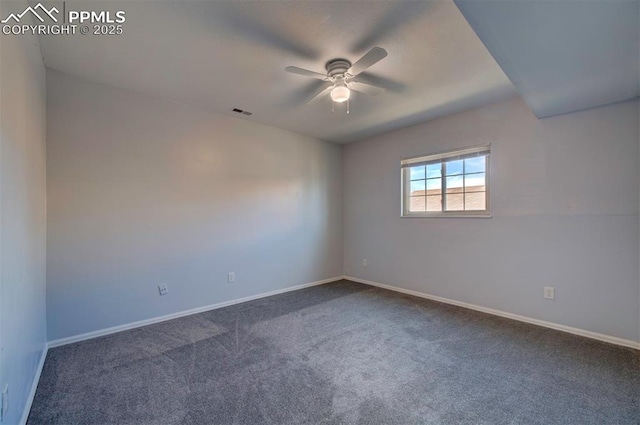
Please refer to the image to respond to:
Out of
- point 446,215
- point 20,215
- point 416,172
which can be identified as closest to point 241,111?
point 20,215

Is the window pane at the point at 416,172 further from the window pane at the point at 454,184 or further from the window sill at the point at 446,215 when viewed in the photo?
the window sill at the point at 446,215

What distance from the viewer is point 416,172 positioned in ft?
13.4

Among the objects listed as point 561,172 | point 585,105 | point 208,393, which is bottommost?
point 208,393

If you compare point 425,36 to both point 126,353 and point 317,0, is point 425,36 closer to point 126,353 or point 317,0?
point 317,0

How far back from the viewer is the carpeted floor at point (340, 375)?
5.36 ft

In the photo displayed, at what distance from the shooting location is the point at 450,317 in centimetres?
310

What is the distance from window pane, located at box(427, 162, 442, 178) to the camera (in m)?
3.81

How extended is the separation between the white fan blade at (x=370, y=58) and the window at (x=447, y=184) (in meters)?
2.06

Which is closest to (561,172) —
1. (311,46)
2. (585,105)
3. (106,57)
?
(585,105)

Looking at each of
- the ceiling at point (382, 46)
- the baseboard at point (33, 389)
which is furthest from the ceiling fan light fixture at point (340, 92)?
the baseboard at point (33, 389)

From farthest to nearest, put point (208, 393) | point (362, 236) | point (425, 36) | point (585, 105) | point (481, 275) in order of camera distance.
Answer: point (362, 236) < point (481, 275) < point (585, 105) < point (425, 36) < point (208, 393)

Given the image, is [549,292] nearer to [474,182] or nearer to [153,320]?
[474,182]

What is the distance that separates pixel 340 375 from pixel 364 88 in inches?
99.1

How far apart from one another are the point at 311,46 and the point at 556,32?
1.52m
